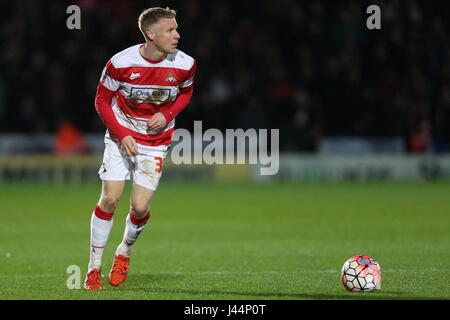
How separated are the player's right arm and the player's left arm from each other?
0.25 m

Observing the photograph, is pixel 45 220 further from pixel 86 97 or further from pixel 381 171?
pixel 381 171

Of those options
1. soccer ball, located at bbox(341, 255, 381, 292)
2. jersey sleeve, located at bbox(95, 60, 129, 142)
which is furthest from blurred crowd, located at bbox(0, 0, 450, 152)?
soccer ball, located at bbox(341, 255, 381, 292)

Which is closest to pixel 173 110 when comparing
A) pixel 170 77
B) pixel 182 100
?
pixel 182 100

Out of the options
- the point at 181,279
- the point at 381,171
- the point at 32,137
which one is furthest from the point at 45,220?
the point at 381,171

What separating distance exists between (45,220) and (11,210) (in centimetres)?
149

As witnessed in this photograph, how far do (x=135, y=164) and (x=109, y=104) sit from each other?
1.80 feet

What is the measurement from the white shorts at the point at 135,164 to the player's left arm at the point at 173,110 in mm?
240

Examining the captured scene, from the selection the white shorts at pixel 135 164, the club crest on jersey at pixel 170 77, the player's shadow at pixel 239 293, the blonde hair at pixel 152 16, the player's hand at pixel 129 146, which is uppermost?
the blonde hair at pixel 152 16

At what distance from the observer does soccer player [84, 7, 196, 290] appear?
8.39 metres

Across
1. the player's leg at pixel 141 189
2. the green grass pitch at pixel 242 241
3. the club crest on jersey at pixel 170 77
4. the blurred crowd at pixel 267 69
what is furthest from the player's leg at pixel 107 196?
the blurred crowd at pixel 267 69

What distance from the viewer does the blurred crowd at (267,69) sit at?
901 inches

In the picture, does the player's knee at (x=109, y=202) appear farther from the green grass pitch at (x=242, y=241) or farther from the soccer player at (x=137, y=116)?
the green grass pitch at (x=242, y=241)

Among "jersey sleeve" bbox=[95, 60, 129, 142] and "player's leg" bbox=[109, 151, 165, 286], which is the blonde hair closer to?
"jersey sleeve" bbox=[95, 60, 129, 142]

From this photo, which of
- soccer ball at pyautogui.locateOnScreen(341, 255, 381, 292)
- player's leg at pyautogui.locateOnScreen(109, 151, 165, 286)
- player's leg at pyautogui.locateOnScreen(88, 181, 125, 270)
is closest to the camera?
soccer ball at pyautogui.locateOnScreen(341, 255, 381, 292)
